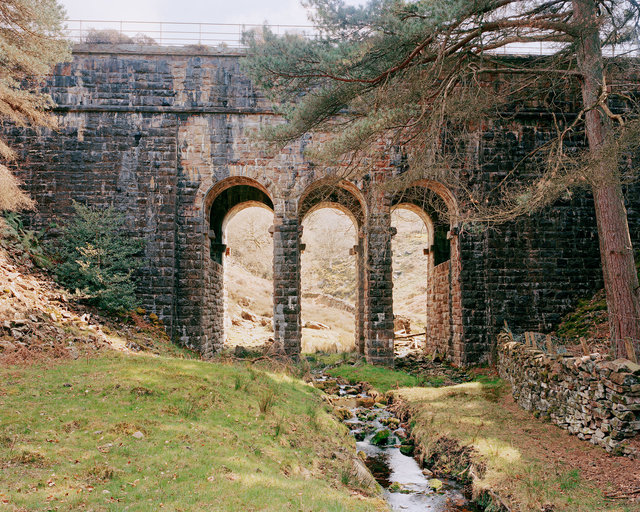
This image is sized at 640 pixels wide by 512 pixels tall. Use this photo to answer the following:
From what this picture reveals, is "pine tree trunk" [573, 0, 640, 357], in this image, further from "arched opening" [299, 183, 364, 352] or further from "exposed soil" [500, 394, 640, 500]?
"arched opening" [299, 183, 364, 352]

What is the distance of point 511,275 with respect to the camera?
13.5 m

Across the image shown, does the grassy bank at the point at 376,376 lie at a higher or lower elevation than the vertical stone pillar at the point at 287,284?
lower

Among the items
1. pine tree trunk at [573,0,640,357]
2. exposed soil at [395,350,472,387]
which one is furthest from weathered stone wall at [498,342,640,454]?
exposed soil at [395,350,472,387]

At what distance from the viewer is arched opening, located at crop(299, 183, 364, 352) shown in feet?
51.4

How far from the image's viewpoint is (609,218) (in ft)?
26.2

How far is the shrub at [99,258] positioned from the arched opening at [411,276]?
27.6 ft

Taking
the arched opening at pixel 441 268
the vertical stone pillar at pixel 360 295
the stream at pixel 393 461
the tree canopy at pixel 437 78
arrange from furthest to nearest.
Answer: the vertical stone pillar at pixel 360 295, the arched opening at pixel 441 268, the tree canopy at pixel 437 78, the stream at pixel 393 461

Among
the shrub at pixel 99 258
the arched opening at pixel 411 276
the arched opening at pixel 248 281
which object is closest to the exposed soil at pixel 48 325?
the shrub at pixel 99 258

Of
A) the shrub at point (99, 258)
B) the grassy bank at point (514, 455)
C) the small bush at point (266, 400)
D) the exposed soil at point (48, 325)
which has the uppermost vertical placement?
the shrub at point (99, 258)

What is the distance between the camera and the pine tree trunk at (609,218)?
7586 mm

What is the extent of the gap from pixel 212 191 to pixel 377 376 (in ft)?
24.9

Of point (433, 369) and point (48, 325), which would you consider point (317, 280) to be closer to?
point (433, 369)

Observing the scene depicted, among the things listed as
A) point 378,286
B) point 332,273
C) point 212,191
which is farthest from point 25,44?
point 332,273

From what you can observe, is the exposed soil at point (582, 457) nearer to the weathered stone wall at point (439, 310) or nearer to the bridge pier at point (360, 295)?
the weathered stone wall at point (439, 310)
